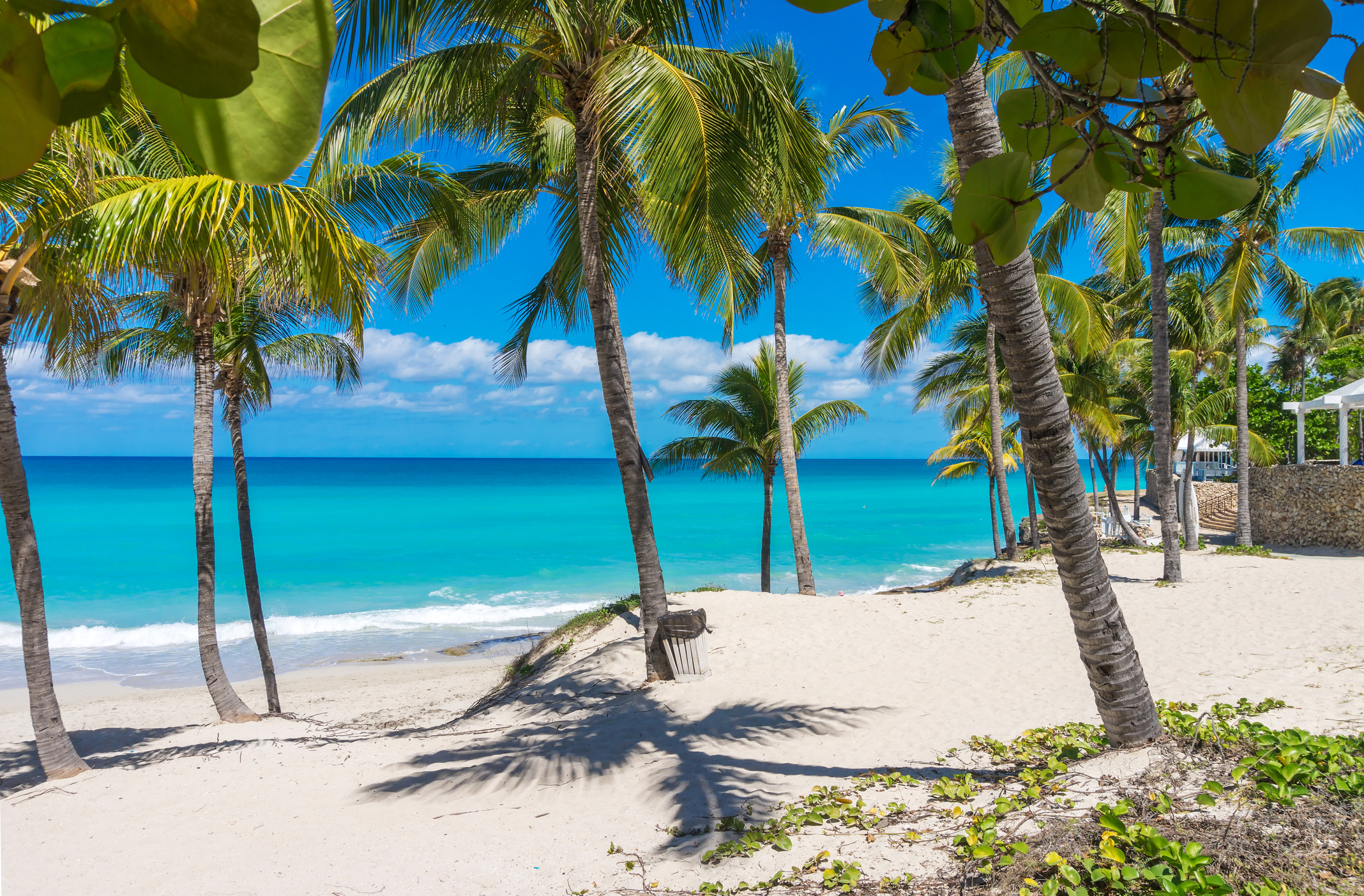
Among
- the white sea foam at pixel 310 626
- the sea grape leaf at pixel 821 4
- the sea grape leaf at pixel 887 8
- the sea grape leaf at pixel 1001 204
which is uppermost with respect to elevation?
the sea grape leaf at pixel 887 8

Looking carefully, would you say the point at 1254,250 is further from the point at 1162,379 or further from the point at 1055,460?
the point at 1055,460

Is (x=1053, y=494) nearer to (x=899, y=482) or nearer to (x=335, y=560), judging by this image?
(x=335, y=560)

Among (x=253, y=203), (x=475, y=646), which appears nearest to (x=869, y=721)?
(x=253, y=203)

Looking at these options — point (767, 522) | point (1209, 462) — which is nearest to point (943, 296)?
point (767, 522)

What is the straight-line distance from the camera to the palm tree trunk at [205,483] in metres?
7.00

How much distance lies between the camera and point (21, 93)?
24 centimetres

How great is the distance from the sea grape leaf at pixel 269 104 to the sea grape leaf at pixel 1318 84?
0.63 meters

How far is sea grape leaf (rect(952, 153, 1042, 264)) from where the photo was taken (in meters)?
0.59

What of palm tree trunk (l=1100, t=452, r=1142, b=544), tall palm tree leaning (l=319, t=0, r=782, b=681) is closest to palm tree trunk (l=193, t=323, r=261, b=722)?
tall palm tree leaning (l=319, t=0, r=782, b=681)

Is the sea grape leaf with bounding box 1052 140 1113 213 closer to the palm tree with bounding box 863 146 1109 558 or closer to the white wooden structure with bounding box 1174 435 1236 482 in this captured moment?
the palm tree with bounding box 863 146 1109 558

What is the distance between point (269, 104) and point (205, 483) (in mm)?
8233

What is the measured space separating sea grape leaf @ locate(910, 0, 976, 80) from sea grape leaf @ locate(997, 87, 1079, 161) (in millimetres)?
60

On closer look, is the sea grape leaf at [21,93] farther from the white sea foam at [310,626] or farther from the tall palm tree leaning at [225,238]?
the white sea foam at [310,626]

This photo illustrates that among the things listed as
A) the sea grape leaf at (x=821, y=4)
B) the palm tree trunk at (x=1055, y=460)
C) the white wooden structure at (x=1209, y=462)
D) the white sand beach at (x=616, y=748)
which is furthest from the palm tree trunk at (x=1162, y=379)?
the white wooden structure at (x=1209, y=462)
